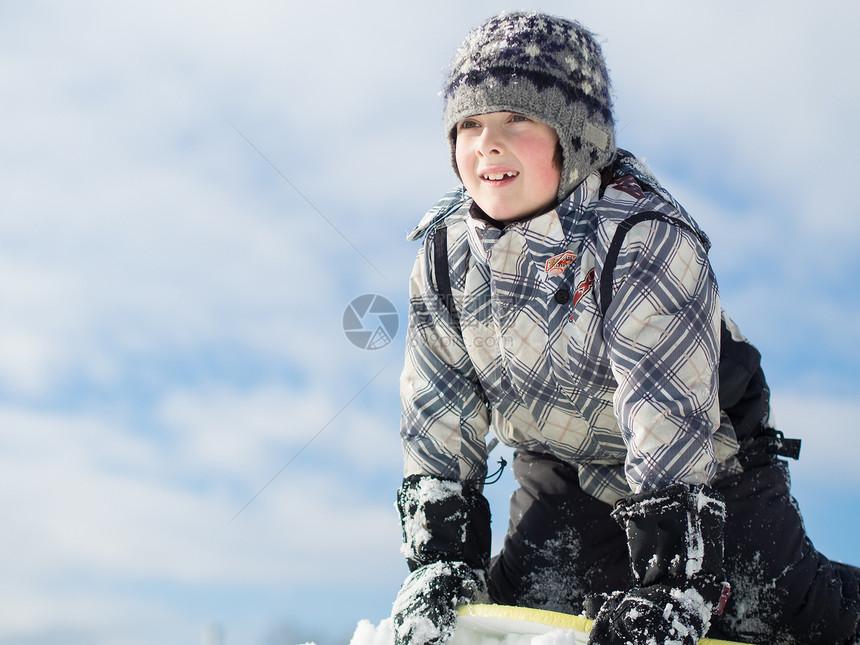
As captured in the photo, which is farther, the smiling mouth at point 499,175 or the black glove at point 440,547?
the smiling mouth at point 499,175

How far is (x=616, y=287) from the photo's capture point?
191 cm

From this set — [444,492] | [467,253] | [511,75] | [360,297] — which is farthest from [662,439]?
[360,297]

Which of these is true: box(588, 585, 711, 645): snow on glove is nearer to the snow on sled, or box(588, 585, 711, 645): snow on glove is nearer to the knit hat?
the snow on sled

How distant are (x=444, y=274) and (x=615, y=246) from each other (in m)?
0.50

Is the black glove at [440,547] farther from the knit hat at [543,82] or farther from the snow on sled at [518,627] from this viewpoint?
the knit hat at [543,82]

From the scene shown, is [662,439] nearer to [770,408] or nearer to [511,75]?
[770,408]

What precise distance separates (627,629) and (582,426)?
2.24 ft

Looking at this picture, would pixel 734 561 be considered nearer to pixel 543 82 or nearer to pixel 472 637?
pixel 472 637

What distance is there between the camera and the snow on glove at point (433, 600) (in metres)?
1.83

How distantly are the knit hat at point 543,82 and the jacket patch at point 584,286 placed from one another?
232 mm

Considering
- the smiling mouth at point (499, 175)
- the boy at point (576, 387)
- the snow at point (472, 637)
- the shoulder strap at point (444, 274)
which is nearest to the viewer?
the snow at point (472, 637)

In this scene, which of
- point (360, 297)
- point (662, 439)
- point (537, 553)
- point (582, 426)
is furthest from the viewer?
point (360, 297)

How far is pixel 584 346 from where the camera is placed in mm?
1979

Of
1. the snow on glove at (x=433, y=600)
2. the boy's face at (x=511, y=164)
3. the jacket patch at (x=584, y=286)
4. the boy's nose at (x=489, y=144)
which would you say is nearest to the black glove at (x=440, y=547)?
the snow on glove at (x=433, y=600)
